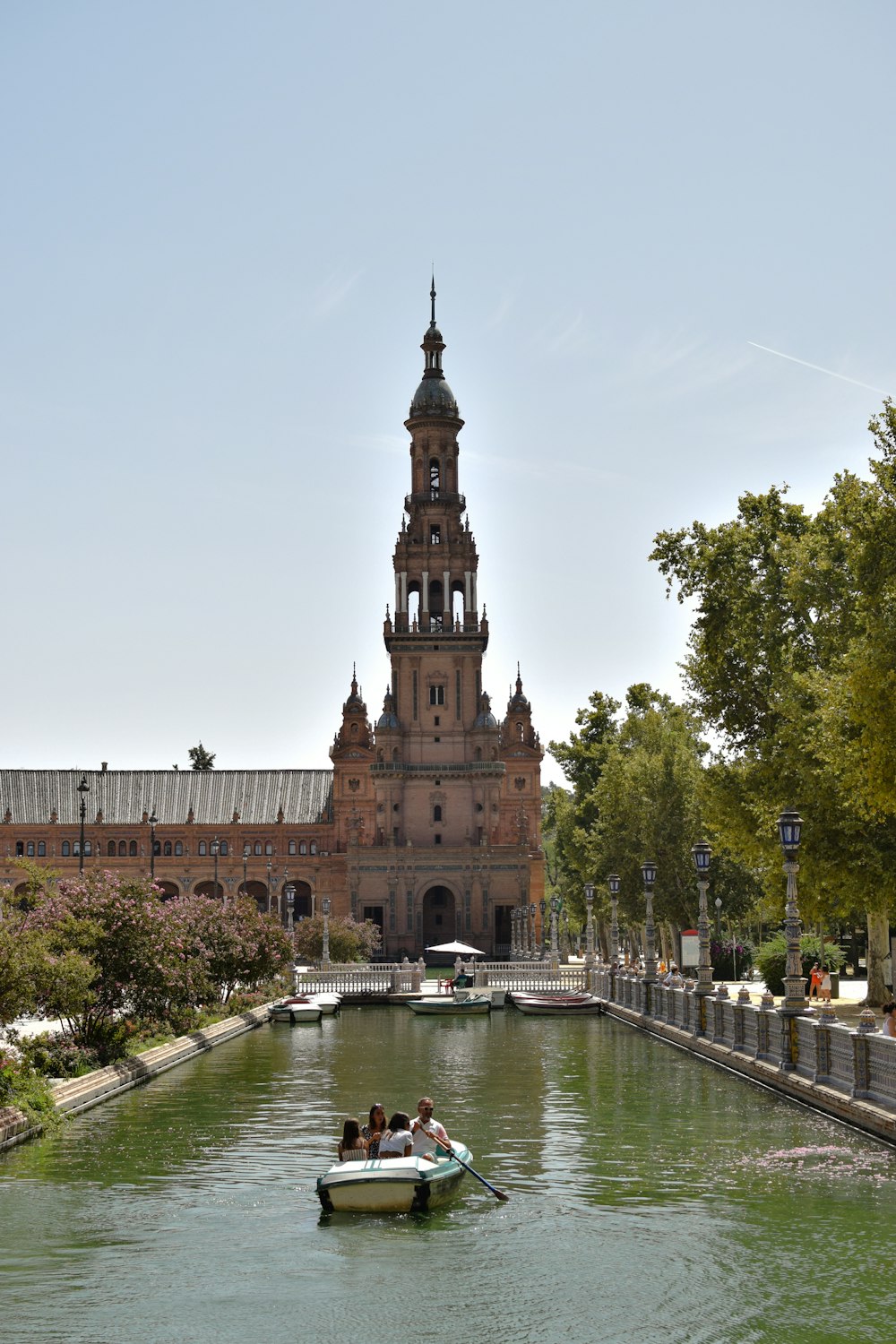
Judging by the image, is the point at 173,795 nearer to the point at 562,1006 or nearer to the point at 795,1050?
the point at 562,1006

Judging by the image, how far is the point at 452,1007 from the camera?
5966 cm

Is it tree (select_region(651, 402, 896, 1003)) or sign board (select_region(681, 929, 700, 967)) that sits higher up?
tree (select_region(651, 402, 896, 1003))

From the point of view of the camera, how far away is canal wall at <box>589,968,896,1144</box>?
25062mm

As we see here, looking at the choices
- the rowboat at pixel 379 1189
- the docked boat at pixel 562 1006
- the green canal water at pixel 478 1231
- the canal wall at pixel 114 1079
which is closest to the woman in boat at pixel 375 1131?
the rowboat at pixel 379 1189

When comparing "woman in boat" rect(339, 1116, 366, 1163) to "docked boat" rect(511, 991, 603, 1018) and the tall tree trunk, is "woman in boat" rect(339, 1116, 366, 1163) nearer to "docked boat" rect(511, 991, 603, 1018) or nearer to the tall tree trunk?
the tall tree trunk

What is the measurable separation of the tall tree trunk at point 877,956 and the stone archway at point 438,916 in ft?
257

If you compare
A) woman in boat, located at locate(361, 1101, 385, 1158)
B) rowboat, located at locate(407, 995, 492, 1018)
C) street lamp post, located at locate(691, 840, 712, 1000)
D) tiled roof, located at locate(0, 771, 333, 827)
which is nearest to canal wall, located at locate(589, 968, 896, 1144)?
street lamp post, located at locate(691, 840, 712, 1000)

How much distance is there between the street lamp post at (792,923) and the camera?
3150 cm

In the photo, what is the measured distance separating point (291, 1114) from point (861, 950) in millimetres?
63834

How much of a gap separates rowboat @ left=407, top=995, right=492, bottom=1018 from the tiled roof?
79941 millimetres

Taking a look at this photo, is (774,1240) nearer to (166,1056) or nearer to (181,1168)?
(181,1168)

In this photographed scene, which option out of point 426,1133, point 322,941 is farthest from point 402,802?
point 426,1133

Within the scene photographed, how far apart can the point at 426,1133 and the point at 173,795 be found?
12696 centimetres

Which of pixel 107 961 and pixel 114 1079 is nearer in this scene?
pixel 114 1079
